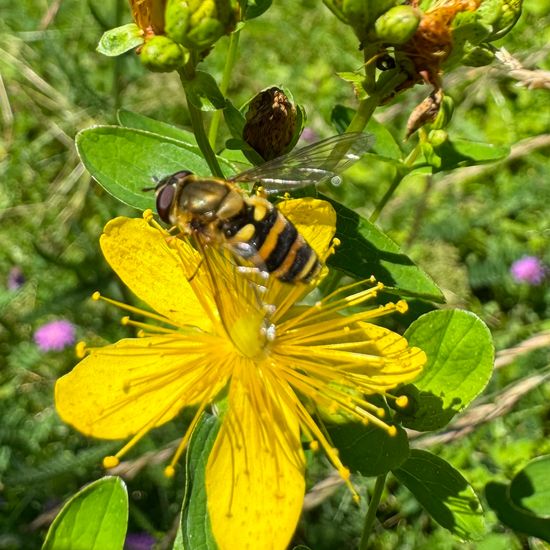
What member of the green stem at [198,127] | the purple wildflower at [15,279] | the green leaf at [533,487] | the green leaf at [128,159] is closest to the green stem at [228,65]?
the green leaf at [128,159]

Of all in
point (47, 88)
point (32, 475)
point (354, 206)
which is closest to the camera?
point (32, 475)

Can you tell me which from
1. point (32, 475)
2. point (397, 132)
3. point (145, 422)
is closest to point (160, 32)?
point (145, 422)

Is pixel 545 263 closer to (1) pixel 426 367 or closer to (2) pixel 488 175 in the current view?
(2) pixel 488 175

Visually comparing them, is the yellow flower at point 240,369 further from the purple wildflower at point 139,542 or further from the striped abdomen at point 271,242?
the purple wildflower at point 139,542

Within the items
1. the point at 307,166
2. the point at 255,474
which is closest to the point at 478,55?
the point at 307,166

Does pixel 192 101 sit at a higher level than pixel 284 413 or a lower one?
higher

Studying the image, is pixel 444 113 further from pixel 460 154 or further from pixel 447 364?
pixel 447 364
